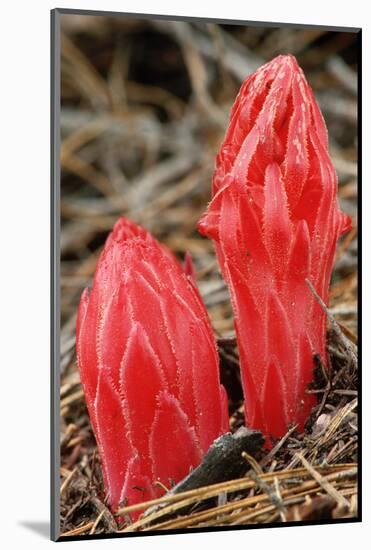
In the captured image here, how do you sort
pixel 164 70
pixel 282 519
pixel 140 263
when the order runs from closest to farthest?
pixel 140 263 → pixel 282 519 → pixel 164 70

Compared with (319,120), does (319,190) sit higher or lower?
lower

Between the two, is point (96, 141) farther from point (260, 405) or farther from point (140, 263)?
point (260, 405)

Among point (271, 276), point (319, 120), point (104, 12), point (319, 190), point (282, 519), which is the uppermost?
point (104, 12)

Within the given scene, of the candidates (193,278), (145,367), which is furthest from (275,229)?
(145,367)

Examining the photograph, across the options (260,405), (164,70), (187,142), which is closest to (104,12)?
(164,70)
